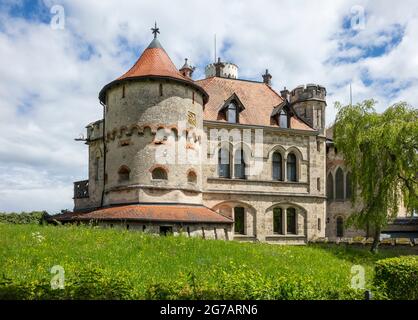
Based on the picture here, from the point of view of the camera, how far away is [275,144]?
31000 mm

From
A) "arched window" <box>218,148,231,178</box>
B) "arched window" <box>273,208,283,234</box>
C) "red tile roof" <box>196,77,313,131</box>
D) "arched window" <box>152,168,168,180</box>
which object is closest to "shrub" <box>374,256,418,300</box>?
"arched window" <box>152,168,168,180</box>

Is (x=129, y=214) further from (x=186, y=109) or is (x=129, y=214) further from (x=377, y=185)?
(x=377, y=185)

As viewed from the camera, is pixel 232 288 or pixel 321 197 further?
pixel 321 197

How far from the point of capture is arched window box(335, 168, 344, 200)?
121ft

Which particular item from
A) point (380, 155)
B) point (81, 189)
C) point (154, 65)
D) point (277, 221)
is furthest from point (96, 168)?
point (380, 155)

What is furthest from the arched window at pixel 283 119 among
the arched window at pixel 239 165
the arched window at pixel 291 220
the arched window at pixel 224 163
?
the arched window at pixel 291 220

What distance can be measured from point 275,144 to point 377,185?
7.74m

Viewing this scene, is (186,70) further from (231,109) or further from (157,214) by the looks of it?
(157,214)

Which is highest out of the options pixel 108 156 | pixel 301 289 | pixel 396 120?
pixel 396 120

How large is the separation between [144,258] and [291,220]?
61.4 ft

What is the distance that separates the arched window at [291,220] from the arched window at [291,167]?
231 centimetres

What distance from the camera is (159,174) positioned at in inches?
953
